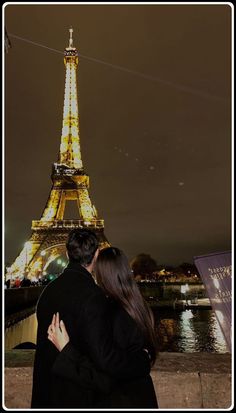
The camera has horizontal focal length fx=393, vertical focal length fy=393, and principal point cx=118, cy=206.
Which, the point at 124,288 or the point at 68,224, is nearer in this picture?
the point at 124,288

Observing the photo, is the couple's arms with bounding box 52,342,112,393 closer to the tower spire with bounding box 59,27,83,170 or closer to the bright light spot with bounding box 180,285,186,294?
the tower spire with bounding box 59,27,83,170

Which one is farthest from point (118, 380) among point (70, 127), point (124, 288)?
point (70, 127)

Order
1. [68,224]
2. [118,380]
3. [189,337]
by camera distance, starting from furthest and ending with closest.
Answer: [68,224]
[189,337]
[118,380]

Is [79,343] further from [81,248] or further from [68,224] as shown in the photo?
[68,224]

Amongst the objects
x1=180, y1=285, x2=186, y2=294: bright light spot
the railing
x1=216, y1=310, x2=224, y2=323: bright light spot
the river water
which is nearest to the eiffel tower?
the railing

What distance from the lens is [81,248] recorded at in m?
2.48

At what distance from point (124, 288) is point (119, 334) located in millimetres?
292

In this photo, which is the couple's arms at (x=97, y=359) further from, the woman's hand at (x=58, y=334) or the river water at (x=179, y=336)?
the river water at (x=179, y=336)

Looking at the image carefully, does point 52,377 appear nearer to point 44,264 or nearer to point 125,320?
point 125,320

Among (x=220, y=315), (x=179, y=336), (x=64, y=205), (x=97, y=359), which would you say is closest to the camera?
(x=97, y=359)

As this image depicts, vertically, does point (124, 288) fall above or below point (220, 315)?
above

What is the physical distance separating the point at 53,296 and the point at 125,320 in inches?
18.1

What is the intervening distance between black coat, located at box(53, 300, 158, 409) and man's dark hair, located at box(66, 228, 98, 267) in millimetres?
329

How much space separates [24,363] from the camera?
11.3 ft
